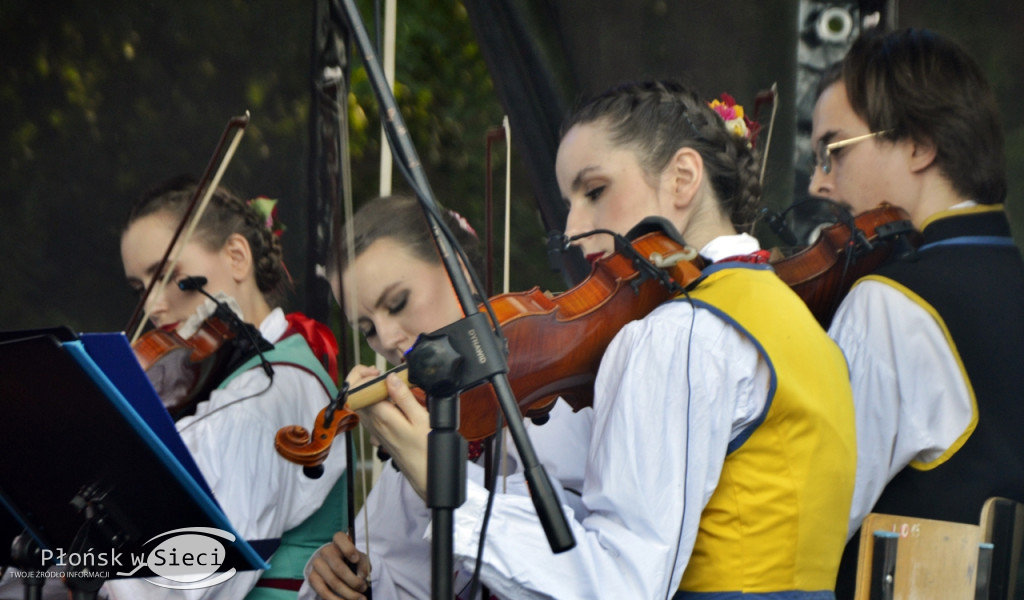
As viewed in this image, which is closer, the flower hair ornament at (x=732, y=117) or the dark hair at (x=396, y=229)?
the flower hair ornament at (x=732, y=117)

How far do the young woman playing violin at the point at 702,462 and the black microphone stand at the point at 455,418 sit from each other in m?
0.17

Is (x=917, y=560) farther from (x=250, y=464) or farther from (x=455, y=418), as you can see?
(x=250, y=464)

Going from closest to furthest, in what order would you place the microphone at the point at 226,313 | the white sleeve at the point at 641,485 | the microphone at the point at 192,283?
the white sleeve at the point at 641,485 → the microphone at the point at 226,313 → the microphone at the point at 192,283

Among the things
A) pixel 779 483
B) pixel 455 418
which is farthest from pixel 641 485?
pixel 455 418

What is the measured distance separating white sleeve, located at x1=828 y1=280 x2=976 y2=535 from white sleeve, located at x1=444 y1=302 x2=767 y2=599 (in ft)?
1.77

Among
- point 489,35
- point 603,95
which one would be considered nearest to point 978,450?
point 603,95

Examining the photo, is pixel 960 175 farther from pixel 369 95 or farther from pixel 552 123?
pixel 369 95

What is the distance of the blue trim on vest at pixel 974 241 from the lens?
1.94 metres

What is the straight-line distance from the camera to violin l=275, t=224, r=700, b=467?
144 cm

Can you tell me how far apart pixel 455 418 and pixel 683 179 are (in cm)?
A: 74

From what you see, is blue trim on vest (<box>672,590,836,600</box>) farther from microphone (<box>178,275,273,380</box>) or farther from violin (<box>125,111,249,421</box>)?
violin (<box>125,111,249,421</box>)

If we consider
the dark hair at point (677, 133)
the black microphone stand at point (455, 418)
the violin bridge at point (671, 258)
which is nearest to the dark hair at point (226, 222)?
the dark hair at point (677, 133)

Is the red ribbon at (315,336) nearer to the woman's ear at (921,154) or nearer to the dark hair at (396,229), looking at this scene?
the dark hair at (396,229)

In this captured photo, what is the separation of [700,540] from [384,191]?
125 centimetres
